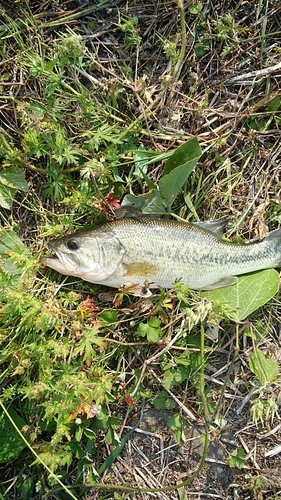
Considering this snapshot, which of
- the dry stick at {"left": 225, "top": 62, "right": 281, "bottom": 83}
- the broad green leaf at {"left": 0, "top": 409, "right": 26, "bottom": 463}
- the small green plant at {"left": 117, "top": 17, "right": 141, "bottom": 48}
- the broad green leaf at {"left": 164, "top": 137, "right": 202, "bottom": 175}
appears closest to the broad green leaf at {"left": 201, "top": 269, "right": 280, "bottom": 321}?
the broad green leaf at {"left": 164, "top": 137, "right": 202, "bottom": 175}

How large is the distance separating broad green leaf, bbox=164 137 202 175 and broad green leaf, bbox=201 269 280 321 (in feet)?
3.64

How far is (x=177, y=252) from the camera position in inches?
149

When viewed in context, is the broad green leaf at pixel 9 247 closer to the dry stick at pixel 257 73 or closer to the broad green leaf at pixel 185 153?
the broad green leaf at pixel 185 153

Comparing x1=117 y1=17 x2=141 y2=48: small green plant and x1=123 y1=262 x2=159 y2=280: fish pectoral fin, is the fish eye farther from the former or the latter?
x1=117 y1=17 x2=141 y2=48: small green plant

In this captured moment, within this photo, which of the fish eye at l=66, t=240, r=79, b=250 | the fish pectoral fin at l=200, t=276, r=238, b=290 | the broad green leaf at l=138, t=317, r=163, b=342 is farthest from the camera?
the fish pectoral fin at l=200, t=276, r=238, b=290

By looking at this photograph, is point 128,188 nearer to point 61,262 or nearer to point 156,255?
point 156,255

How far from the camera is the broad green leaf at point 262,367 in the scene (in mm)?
3975

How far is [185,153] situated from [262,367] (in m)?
1.96

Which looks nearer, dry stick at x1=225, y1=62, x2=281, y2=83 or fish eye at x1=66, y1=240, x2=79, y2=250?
fish eye at x1=66, y1=240, x2=79, y2=250

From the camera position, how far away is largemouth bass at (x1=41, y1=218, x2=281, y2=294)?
3.70 m

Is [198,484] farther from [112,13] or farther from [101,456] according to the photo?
[112,13]

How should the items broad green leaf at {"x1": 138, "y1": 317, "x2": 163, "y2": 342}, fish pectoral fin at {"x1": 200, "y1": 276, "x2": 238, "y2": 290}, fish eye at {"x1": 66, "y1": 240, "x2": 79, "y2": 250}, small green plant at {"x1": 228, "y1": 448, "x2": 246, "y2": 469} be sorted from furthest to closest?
small green plant at {"x1": 228, "y1": 448, "x2": 246, "y2": 469}
fish pectoral fin at {"x1": 200, "y1": 276, "x2": 238, "y2": 290}
broad green leaf at {"x1": 138, "y1": 317, "x2": 163, "y2": 342}
fish eye at {"x1": 66, "y1": 240, "x2": 79, "y2": 250}

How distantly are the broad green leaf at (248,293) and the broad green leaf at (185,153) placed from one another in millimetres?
1109

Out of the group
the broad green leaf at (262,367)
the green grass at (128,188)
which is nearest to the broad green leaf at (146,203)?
the green grass at (128,188)
